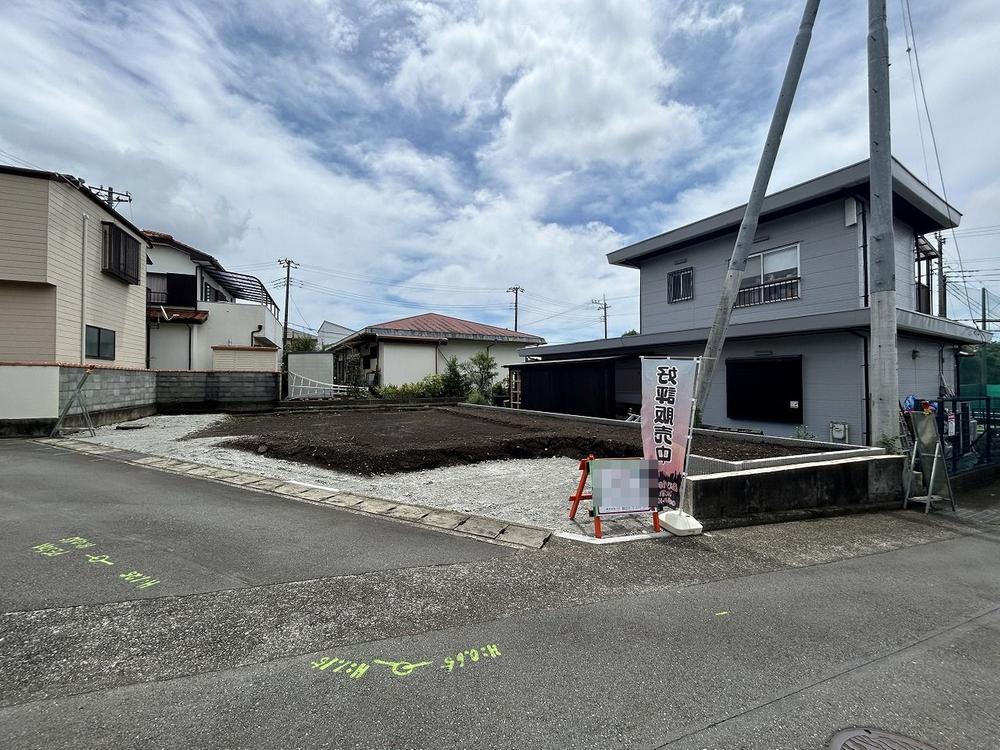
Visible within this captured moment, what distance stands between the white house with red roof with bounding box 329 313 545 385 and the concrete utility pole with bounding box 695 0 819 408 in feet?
49.8

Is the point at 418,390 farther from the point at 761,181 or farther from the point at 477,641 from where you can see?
the point at 477,641

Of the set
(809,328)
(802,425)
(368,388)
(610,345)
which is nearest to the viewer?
(809,328)

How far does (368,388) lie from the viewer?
20.4 m

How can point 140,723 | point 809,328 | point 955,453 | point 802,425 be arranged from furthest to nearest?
point 802,425 → point 809,328 → point 955,453 → point 140,723

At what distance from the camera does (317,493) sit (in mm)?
5992

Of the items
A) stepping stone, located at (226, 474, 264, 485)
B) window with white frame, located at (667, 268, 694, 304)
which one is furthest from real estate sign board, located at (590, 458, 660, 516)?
window with white frame, located at (667, 268, 694, 304)

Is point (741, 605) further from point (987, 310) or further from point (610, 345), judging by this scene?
point (987, 310)

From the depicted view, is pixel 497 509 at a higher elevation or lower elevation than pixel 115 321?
lower

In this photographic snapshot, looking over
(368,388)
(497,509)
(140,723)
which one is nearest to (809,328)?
(497,509)

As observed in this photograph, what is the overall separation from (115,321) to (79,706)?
16238 millimetres

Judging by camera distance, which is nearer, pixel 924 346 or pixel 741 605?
pixel 741 605

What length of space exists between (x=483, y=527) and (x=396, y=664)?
92.6 inches

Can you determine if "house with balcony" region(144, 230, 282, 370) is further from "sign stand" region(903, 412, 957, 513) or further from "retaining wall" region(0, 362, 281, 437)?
"sign stand" region(903, 412, 957, 513)

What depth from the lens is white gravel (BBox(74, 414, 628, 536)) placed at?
5410 mm
